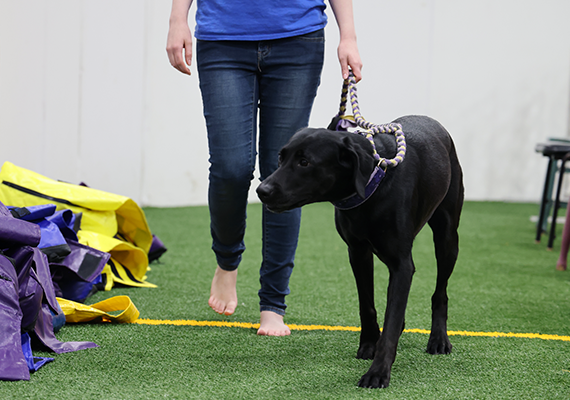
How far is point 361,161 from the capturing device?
1291 mm

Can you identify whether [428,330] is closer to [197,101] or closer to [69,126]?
[69,126]

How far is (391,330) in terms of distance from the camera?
4.36 ft

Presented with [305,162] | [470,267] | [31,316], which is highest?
[305,162]

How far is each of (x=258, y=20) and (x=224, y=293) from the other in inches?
34.9

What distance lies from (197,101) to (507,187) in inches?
157

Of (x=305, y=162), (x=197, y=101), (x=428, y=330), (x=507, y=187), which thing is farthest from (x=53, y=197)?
(x=507, y=187)

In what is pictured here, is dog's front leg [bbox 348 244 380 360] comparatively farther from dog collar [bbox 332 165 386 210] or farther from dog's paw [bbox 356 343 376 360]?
dog collar [bbox 332 165 386 210]

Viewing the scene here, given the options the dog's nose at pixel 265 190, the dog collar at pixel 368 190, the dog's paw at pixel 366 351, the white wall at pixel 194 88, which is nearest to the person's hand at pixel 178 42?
the dog's nose at pixel 265 190

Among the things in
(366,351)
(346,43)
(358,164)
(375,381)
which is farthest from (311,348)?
(346,43)

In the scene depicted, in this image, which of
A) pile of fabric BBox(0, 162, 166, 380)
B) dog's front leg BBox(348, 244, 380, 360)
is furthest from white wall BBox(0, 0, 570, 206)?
dog's front leg BBox(348, 244, 380, 360)

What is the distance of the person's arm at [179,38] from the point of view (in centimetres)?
167

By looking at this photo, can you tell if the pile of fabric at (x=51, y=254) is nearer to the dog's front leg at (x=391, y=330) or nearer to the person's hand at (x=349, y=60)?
the dog's front leg at (x=391, y=330)

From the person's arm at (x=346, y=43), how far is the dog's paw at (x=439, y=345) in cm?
77

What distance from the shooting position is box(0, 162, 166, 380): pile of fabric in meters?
1.34
